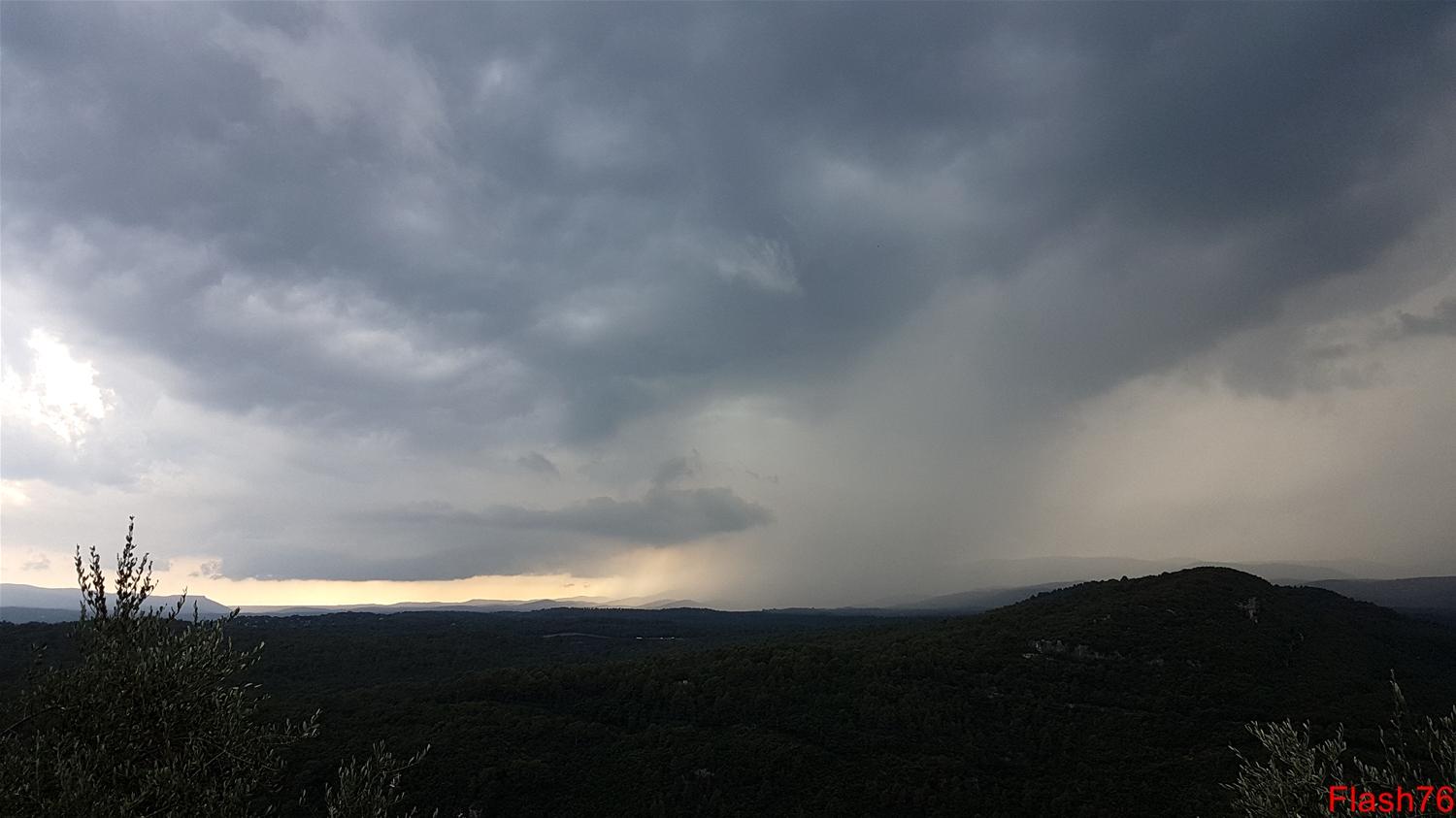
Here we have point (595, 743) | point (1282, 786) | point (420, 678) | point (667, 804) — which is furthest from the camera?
point (420, 678)

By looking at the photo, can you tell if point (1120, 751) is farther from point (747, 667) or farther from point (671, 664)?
point (671, 664)

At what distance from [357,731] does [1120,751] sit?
395 feet

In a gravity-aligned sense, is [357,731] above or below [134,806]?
below

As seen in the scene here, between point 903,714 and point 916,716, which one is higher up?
point 903,714

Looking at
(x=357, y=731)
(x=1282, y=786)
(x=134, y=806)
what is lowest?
(x=357, y=731)

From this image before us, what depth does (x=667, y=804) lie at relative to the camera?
9262cm

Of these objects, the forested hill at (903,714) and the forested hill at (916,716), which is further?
the forested hill at (916,716)

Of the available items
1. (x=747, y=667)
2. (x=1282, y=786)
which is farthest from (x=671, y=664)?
(x=1282, y=786)

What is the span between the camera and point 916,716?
4958 inches

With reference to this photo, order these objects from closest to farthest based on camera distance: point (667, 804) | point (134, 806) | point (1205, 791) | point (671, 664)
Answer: point (134, 806) → point (1205, 791) → point (667, 804) → point (671, 664)

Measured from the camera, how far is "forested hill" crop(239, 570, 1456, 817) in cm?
9306

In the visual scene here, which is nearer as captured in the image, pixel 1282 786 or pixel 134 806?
pixel 134 806

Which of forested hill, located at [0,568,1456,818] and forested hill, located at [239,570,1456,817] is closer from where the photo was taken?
forested hill, located at [0,568,1456,818]

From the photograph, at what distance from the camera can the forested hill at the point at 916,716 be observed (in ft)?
305
